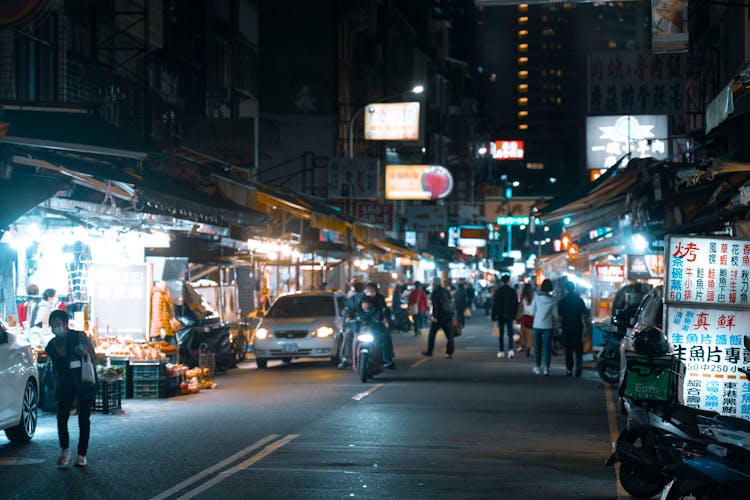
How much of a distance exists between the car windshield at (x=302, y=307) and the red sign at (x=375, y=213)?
2348 centimetres

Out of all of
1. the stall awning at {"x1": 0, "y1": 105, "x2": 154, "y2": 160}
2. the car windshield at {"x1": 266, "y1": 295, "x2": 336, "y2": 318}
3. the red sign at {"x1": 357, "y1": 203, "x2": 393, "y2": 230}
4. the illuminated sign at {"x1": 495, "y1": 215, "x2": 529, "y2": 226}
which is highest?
the illuminated sign at {"x1": 495, "y1": 215, "x2": 529, "y2": 226}

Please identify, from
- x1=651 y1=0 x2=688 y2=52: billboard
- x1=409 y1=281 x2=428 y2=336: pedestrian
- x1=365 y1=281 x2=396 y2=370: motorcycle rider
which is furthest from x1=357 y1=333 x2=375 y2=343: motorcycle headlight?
x1=409 y1=281 x2=428 y2=336: pedestrian

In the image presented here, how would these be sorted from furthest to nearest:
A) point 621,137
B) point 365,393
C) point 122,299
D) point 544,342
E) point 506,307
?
point 621,137
point 506,307
point 544,342
point 122,299
point 365,393

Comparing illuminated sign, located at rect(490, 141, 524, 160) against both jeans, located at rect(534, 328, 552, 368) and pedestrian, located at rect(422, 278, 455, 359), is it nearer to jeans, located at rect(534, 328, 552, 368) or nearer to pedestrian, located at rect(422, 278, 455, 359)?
pedestrian, located at rect(422, 278, 455, 359)

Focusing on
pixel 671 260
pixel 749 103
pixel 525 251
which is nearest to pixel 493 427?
pixel 671 260

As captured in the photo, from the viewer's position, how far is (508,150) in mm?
105562

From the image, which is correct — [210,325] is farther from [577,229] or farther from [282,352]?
[577,229]

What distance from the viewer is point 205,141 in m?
32.3

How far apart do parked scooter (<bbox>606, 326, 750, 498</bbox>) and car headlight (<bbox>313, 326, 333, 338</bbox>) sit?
15185mm

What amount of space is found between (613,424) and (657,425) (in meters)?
6.03

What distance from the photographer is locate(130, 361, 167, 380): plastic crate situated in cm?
1898

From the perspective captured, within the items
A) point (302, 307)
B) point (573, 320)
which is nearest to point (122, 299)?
point (302, 307)

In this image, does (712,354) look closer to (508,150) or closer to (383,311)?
(383,311)

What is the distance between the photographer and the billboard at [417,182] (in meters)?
53.5
